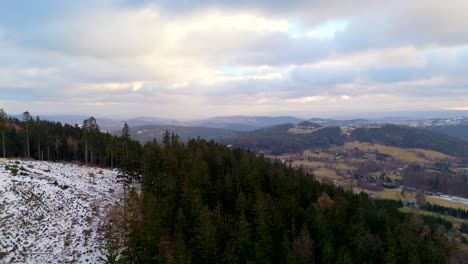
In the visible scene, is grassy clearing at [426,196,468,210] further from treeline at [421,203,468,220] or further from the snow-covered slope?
the snow-covered slope

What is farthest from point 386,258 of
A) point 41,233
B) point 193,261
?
point 41,233

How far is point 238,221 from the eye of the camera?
38.9 metres

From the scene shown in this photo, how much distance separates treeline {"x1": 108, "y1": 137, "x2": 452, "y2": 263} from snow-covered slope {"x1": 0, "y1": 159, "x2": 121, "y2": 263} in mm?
3840

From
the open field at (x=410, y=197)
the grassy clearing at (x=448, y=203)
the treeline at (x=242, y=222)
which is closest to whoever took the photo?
the treeline at (x=242, y=222)

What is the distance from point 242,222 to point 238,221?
1517 mm

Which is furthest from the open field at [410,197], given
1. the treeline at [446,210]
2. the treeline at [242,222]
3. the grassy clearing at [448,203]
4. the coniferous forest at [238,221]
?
the treeline at [242,222]

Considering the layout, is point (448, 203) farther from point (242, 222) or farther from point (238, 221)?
point (242, 222)

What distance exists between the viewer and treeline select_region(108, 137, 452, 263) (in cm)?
3525

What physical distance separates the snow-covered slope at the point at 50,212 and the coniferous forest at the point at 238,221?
3.47 meters

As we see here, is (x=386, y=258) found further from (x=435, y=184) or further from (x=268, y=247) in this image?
(x=435, y=184)

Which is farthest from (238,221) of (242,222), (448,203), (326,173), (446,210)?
(326,173)

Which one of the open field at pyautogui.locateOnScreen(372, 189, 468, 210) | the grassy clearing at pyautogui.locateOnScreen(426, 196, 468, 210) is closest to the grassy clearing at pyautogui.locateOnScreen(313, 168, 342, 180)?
the open field at pyautogui.locateOnScreen(372, 189, 468, 210)

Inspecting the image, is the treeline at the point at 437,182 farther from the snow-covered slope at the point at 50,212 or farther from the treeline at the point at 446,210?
the snow-covered slope at the point at 50,212

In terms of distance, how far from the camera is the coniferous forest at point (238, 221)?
35281 millimetres
